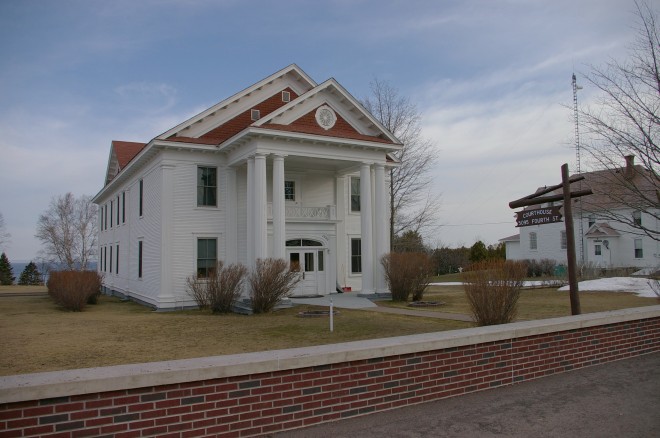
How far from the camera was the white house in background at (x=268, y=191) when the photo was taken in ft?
66.4

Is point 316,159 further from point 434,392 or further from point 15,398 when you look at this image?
point 15,398

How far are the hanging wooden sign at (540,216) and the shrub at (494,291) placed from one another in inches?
45.0

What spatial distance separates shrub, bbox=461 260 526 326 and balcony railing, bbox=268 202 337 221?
12570mm

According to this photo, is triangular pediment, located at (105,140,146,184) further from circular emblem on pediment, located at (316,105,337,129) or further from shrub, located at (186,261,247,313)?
shrub, located at (186,261,247,313)

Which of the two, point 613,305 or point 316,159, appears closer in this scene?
point 613,305

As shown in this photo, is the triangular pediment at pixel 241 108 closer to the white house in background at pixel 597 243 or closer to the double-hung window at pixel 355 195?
the double-hung window at pixel 355 195

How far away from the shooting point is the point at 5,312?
2006cm

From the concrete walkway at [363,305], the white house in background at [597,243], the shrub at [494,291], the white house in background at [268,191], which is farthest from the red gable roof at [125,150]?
the white house in background at [597,243]

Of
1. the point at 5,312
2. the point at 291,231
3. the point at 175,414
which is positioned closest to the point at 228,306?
the point at 291,231

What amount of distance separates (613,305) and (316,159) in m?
12.2

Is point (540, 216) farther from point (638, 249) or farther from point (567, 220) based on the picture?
point (638, 249)

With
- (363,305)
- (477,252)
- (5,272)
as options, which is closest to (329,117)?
(363,305)

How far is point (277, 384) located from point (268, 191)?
18.5 metres

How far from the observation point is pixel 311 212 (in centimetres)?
2361
